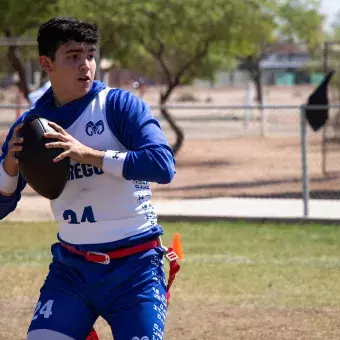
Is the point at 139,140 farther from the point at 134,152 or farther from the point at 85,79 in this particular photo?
the point at 85,79

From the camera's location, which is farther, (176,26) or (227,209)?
(176,26)

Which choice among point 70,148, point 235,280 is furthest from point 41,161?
point 235,280

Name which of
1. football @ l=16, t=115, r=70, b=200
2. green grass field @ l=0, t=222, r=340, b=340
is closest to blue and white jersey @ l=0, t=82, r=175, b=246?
football @ l=16, t=115, r=70, b=200

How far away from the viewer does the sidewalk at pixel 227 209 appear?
46.2ft

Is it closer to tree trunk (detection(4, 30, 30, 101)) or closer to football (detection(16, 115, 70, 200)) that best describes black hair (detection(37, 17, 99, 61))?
football (detection(16, 115, 70, 200))

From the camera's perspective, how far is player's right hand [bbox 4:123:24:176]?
4.44 m

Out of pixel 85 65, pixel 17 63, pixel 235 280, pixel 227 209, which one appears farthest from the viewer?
pixel 17 63

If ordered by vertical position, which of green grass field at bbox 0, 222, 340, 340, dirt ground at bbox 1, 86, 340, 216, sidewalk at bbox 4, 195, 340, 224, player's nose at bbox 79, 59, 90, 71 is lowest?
dirt ground at bbox 1, 86, 340, 216

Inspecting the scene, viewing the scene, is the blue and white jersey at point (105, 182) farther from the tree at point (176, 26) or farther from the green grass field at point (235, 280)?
the tree at point (176, 26)

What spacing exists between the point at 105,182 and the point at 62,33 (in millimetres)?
675

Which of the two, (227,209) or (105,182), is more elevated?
(105,182)

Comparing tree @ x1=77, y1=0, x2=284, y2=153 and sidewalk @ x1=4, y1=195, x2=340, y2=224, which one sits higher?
tree @ x1=77, y1=0, x2=284, y2=153

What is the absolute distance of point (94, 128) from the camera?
4500 millimetres

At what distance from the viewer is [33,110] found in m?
4.67
